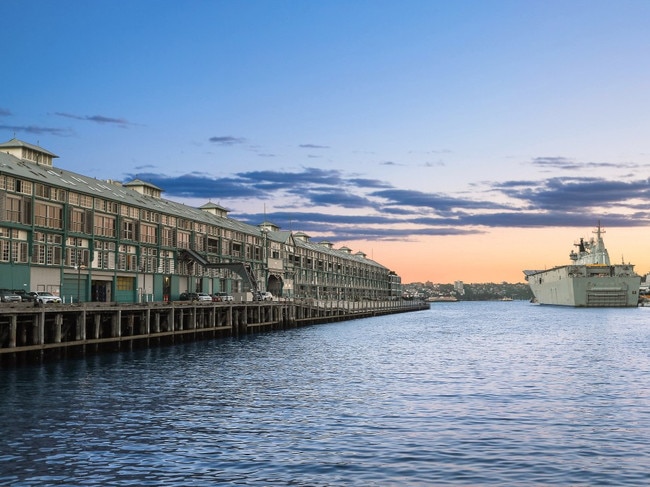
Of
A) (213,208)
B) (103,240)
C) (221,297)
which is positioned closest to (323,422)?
(103,240)

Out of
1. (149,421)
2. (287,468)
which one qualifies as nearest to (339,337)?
(149,421)

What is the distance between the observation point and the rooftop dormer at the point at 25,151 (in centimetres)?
8462

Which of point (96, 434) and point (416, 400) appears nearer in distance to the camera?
point (96, 434)

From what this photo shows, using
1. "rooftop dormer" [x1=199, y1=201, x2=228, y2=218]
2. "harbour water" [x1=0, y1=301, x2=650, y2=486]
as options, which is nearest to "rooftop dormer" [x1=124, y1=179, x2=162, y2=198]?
"rooftop dormer" [x1=199, y1=201, x2=228, y2=218]

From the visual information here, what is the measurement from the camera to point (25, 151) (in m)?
85.4

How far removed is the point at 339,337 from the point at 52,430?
212 ft

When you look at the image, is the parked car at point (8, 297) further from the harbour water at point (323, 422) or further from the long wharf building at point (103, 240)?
the harbour water at point (323, 422)

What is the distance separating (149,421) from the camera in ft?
99.1

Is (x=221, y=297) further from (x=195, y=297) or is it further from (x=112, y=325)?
(x=112, y=325)

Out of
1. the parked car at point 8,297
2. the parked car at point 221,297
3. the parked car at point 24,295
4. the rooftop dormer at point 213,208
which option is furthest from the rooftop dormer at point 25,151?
the rooftop dormer at point 213,208

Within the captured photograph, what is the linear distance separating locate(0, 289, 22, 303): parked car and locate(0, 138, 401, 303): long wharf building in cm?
550

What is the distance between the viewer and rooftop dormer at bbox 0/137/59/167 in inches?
3332

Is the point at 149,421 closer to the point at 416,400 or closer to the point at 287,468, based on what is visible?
the point at 287,468

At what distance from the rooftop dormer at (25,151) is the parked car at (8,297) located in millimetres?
25503
